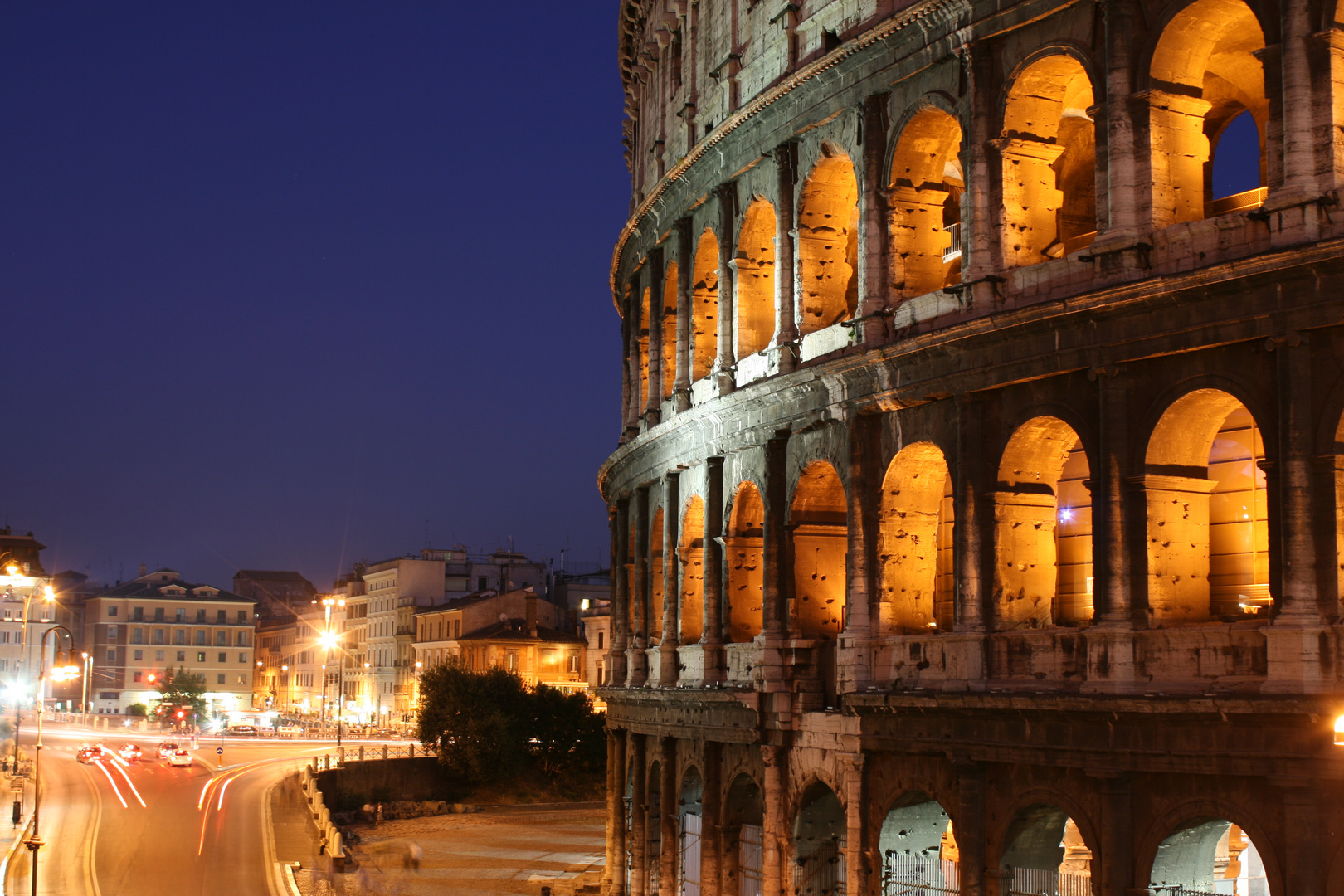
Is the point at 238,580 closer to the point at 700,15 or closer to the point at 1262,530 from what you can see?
the point at 700,15

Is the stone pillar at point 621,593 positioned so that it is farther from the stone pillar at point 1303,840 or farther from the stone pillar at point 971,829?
the stone pillar at point 1303,840

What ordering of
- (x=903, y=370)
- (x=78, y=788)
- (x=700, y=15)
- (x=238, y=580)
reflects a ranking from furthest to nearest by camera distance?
(x=238, y=580) < (x=78, y=788) < (x=700, y=15) < (x=903, y=370)

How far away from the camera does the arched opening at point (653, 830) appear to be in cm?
3081

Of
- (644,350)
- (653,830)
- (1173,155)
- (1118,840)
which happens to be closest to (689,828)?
(653,830)

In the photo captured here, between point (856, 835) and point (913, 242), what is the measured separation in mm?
8489

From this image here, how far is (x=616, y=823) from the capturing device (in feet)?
111

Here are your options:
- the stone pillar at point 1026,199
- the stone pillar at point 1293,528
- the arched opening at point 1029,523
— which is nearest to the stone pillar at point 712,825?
the arched opening at point 1029,523

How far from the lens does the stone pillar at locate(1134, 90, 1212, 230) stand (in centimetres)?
1931

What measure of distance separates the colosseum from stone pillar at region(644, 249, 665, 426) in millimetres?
2252

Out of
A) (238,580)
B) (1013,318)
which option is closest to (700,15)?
(1013,318)

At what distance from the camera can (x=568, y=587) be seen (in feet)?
370

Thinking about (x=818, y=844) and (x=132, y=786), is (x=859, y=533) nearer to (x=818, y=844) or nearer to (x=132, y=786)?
(x=818, y=844)

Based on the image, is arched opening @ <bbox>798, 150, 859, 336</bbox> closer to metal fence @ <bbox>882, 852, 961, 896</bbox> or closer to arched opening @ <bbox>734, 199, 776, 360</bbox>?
arched opening @ <bbox>734, 199, 776, 360</bbox>

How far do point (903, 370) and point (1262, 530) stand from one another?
5140mm
